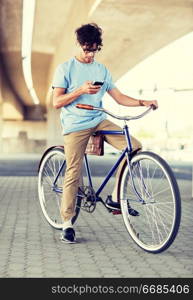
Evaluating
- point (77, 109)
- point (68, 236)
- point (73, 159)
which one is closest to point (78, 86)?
point (77, 109)

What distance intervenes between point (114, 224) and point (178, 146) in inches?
1657

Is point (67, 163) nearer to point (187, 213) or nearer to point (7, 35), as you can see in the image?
point (187, 213)

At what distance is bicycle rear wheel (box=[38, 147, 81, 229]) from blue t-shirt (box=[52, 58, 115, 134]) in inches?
20.3

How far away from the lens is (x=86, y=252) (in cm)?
512

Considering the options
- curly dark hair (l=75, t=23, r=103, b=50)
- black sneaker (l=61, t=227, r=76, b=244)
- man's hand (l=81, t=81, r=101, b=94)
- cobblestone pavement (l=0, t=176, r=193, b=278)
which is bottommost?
cobblestone pavement (l=0, t=176, r=193, b=278)

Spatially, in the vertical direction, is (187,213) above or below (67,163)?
below

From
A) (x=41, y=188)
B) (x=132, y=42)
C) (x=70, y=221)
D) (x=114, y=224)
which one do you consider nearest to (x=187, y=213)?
(x=114, y=224)

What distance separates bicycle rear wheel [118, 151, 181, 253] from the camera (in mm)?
4680

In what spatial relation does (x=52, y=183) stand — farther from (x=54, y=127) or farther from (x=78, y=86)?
(x=54, y=127)

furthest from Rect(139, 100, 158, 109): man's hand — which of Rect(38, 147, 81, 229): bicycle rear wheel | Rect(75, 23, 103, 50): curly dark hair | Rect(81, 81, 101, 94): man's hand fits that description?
Rect(38, 147, 81, 229): bicycle rear wheel

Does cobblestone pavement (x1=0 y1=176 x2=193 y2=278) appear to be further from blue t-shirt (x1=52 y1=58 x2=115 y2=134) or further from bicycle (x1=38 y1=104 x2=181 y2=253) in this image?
blue t-shirt (x1=52 y1=58 x2=115 y2=134)

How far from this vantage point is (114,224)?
6875mm

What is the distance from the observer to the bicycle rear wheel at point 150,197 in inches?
184

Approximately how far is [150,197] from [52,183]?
4.78ft
